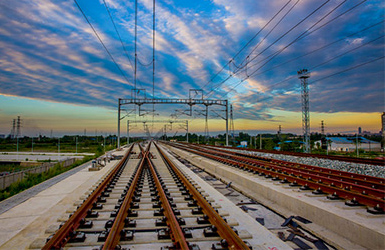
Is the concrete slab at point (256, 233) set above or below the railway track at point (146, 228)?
below

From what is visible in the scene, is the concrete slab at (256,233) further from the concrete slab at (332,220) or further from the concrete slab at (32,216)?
the concrete slab at (32,216)

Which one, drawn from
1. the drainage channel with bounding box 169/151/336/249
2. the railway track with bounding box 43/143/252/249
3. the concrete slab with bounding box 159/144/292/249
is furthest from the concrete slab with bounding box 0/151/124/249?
the drainage channel with bounding box 169/151/336/249

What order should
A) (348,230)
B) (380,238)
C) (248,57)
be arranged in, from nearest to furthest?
1. (380,238)
2. (348,230)
3. (248,57)

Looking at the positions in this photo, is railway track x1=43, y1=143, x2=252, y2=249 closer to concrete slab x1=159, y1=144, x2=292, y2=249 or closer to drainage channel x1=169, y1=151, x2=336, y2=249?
concrete slab x1=159, y1=144, x2=292, y2=249

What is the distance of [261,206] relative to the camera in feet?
24.4

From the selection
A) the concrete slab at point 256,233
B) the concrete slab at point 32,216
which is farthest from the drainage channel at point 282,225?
the concrete slab at point 32,216

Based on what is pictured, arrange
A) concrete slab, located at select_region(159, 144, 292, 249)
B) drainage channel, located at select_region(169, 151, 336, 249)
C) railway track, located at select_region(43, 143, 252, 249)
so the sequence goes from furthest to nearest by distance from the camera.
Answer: drainage channel, located at select_region(169, 151, 336, 249) < concrete slab, located at select_region(159, 144, 292, 249) < railway track, located at select_region(43, 143, 252, 249)

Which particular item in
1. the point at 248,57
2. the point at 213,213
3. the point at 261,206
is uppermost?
the point at 248,57

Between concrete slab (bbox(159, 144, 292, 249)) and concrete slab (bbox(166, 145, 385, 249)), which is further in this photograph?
concrete slab (bbox(166, 145, 385, 249))

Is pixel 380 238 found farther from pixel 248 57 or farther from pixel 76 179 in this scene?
pixel 248 57

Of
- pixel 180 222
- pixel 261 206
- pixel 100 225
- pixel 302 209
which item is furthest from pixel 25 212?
pixel 302 209

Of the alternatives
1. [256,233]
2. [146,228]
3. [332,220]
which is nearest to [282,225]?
[332,220]

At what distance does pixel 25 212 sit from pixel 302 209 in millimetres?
7475

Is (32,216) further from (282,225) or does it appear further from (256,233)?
(282,225)
